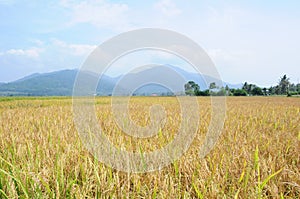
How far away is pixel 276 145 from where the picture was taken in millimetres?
2508

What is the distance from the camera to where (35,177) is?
1.47m

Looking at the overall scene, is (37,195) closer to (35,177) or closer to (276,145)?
(35,177)

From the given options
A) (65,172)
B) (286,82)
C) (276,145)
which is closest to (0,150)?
(65,172)

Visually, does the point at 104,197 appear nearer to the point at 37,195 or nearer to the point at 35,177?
the point at 37,195

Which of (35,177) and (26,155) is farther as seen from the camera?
(26,155)

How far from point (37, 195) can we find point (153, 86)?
2920 millimetres

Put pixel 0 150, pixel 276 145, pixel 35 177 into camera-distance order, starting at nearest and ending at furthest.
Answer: pixel 35 177 < pixel 0 150 < pixel 276 145

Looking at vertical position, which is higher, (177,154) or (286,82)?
(286,82)

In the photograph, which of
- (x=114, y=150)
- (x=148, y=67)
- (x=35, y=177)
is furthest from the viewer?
(x=148, y=67)

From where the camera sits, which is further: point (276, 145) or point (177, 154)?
point (276, 145)

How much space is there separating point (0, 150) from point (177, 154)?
1670mm

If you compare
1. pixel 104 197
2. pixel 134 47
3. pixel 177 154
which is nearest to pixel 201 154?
pixel 177 154

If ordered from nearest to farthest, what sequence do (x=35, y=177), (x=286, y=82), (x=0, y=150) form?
(x=35, y=177), (x=0, y=150), (x=286, y=82)

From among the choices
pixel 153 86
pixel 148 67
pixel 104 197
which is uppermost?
pixel 148 67
